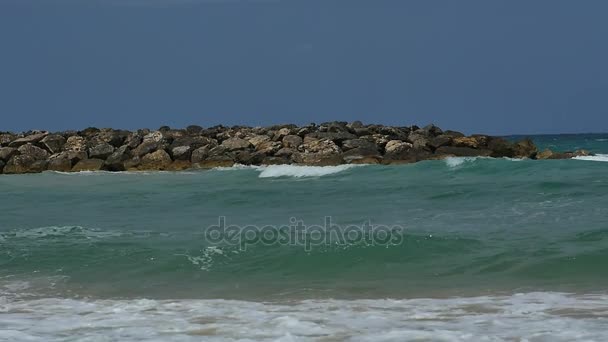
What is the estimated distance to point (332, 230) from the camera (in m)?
11.4

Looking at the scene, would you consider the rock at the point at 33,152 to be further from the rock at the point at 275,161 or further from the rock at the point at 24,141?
the rock at the point at 275,161

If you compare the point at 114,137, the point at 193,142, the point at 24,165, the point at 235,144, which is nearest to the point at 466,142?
the point at 235,144

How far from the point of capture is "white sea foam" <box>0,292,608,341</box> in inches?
210

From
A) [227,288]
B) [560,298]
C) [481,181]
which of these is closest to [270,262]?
[227,288]

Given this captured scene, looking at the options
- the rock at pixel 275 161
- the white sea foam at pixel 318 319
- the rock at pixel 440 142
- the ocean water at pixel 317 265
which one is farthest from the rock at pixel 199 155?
the white sea foam at pixel 318 319

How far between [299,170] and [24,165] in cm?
1146

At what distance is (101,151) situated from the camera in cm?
2977

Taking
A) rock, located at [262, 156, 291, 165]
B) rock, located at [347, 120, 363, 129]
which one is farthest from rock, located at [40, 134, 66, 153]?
rock, located at [347, 120, 363, 129]

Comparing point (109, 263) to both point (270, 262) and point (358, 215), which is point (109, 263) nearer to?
point (270, 262)

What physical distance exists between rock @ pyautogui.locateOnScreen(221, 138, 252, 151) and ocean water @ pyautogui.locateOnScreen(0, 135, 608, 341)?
11319mm

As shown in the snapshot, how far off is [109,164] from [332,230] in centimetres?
1889

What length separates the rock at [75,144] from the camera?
31109 millimetres

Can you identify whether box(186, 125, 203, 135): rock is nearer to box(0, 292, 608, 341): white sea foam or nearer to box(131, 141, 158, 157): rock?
box(131, 141, 158, 157): rock

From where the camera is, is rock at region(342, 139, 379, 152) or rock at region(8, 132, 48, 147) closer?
rock at region(342, 139, 379, 152)
